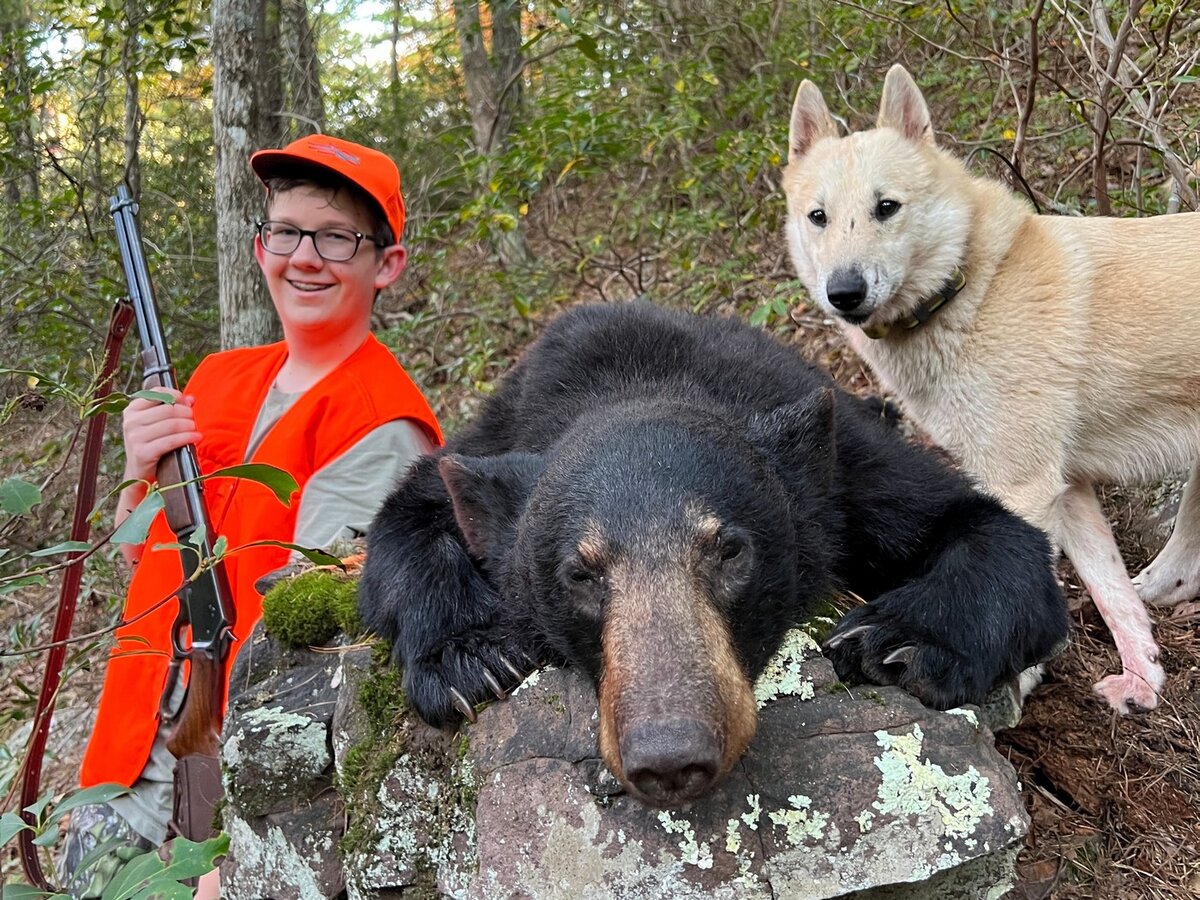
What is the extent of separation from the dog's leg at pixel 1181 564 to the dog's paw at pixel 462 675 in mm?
2831

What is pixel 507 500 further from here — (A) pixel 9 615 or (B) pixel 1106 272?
(A) pixel 9 615

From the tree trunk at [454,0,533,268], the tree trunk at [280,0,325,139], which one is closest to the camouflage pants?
the tree trunk at [280,0,325,139]

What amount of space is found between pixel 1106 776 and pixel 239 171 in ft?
19.8

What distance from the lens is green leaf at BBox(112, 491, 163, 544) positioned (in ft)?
5.73

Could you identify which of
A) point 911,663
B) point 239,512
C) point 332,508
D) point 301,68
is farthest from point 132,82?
point 911,663

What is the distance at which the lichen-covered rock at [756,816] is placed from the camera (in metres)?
2.01

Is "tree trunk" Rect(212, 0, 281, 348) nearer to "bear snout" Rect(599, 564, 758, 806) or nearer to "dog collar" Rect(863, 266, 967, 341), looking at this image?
"dog collar" Rect(863, 266, 967, 341)

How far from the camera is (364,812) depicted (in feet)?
8.02

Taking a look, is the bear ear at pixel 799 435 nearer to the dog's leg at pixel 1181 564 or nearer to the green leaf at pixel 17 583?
the green leaf at pixel 17 583

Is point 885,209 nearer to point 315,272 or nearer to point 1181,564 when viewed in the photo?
point 1181,564

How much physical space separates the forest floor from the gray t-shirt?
21.2 inches

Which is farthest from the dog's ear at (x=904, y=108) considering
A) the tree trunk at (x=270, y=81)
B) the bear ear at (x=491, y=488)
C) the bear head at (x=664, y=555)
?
the tree trunk at (x=270, y=81)

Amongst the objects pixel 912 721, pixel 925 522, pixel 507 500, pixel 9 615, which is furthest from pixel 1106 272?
pixel 9 615

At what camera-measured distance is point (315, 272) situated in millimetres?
4090
